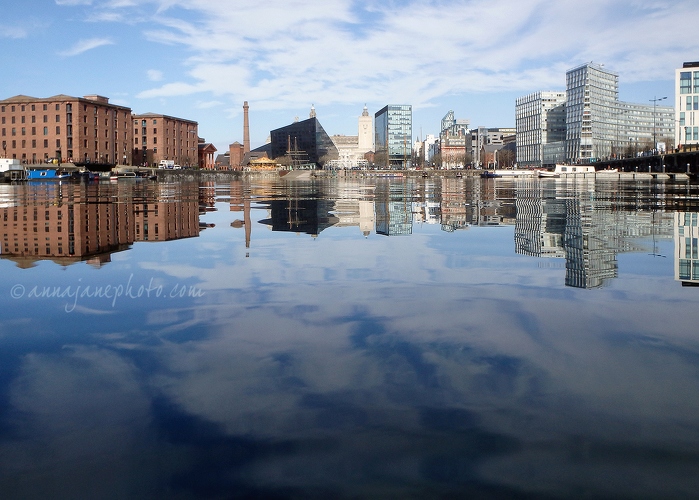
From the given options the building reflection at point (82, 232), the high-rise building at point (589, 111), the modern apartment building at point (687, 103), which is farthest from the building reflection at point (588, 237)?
the high-rise building at point (589, 111)

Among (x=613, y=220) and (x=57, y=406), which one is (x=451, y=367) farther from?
(x=613, y=220)

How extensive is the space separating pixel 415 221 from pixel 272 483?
465 inches

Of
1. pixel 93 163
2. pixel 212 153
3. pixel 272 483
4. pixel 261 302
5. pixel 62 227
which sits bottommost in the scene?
pixel 272 483

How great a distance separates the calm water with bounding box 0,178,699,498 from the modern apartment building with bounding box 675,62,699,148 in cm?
10972

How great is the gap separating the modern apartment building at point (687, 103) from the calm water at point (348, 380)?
360 ft

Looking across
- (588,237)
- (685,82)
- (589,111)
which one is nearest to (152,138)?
(685,82)

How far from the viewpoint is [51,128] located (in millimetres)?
104000

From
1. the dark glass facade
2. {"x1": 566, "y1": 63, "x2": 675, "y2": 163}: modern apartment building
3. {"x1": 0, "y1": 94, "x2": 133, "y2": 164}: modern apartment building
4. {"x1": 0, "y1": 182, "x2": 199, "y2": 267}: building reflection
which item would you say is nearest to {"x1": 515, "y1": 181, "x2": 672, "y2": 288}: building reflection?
{"x1": 0, "y1": 182, "x2": 199, "y2": 267}: building reflection

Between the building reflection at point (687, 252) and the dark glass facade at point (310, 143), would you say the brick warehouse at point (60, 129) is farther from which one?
the building reflection at point (687, 252)

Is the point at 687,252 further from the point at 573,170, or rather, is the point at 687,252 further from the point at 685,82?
the point at 685,82

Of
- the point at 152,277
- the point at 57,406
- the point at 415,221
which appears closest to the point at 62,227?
the point at 152,277

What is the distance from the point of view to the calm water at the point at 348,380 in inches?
91.0

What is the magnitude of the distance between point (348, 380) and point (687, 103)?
116 meters

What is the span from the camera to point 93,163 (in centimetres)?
10050
